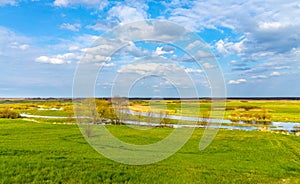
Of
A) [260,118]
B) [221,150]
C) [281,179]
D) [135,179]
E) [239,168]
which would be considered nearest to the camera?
[135,179]

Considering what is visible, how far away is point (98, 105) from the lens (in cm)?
7519

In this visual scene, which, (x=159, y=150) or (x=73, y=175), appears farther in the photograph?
(x=159, y=150)

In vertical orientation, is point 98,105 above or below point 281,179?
above

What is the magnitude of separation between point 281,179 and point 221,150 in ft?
40.3

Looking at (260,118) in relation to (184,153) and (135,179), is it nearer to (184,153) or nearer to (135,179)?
(184,153)

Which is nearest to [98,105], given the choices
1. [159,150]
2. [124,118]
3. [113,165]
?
[124,118]

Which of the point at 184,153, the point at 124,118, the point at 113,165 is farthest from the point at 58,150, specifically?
the point at 124,118

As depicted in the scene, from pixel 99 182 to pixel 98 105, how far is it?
5697cm

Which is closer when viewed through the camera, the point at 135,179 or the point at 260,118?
the point at 135,179

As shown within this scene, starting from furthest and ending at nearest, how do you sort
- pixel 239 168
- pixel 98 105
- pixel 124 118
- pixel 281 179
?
pixel 124 118
pixel 98 105
pixel 239 168
pixel 281 179

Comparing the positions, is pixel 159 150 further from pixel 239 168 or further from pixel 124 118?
pixel 124 118

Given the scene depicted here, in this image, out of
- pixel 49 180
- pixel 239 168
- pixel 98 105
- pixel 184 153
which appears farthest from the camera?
pixel 98 105

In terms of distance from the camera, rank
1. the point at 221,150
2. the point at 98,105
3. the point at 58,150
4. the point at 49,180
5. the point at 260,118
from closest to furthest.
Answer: the point at 49,180 → the point at 58,150 → the point at 221,150 → the point at 98,105 → the point at 260,118

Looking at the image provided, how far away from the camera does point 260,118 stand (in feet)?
322
